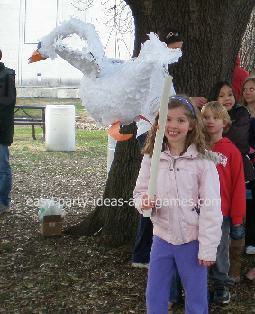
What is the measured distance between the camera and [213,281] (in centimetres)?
387

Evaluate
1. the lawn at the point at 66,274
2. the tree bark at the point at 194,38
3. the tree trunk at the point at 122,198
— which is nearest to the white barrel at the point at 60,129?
the lawn at the point at 66,274

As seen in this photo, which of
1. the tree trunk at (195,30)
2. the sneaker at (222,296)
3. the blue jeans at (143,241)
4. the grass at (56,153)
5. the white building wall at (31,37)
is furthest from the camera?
the white building wall at (31,37)

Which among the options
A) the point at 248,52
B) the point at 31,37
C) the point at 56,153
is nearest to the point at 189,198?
the point at 248,52

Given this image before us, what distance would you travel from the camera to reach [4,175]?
20.4ft

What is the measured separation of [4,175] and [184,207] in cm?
367

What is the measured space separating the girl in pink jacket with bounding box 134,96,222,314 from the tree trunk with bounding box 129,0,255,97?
150 cm

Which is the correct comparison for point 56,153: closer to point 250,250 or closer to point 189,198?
point 250,250

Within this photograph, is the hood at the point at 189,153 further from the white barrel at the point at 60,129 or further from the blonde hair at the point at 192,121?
the white barrel at the point at 60,129

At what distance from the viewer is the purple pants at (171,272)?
296cm

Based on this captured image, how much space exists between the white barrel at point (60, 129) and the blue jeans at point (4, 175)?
5.13 meters

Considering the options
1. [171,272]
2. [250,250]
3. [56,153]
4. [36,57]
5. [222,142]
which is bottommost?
[56,153]

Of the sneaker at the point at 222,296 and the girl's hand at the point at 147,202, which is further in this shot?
the sneaker at the point at 222,296

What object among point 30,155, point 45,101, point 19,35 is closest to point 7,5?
point 19,35

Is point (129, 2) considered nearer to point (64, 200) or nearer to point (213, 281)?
point (213, 281)
